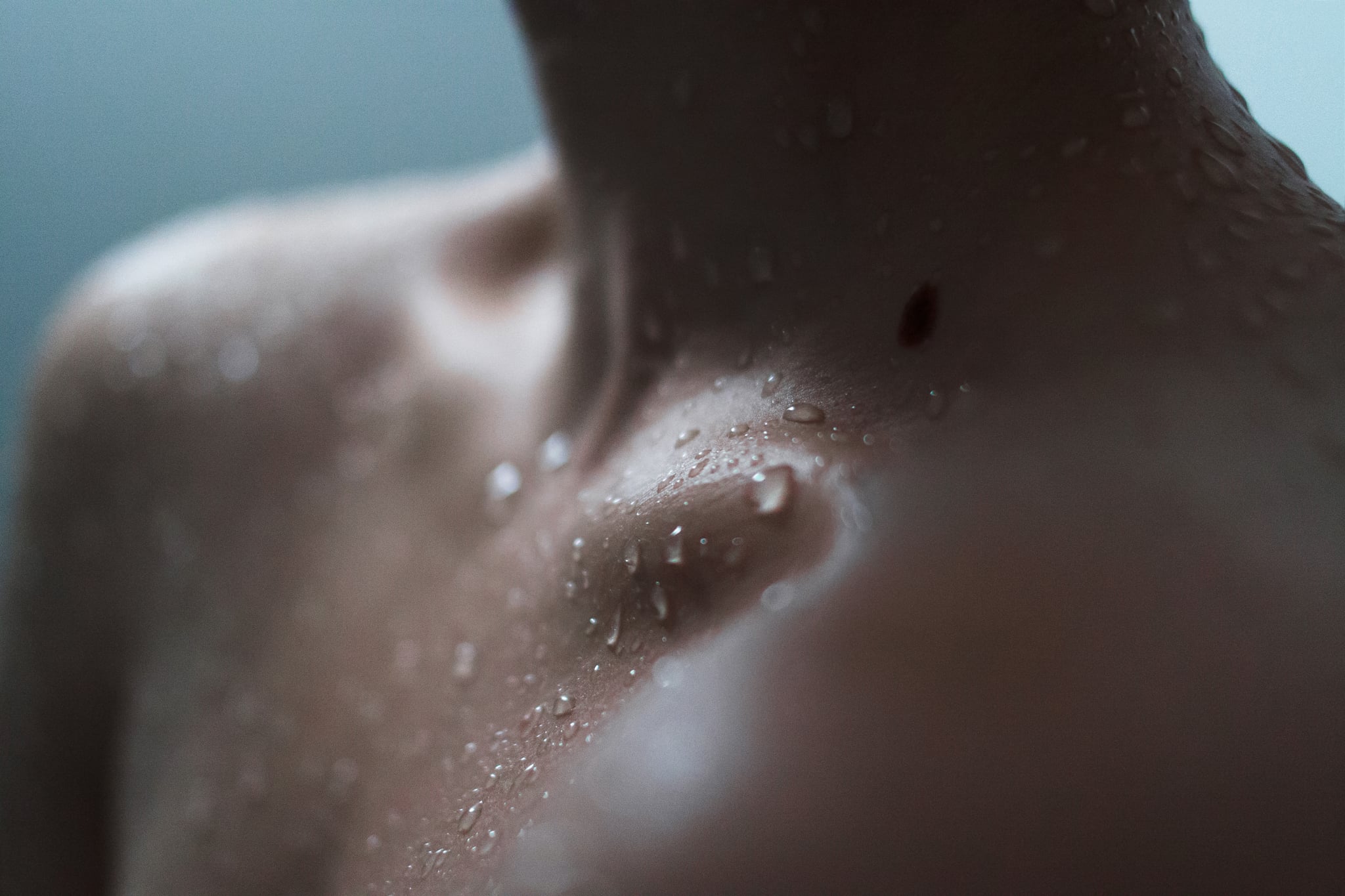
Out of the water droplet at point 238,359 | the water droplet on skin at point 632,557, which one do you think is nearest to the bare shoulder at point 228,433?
the water droplet at point 238,359

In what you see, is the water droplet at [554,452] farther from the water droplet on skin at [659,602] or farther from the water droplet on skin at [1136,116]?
the water droplet on skin at [1136,116]

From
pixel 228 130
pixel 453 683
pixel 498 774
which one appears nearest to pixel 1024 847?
pixel 498 774

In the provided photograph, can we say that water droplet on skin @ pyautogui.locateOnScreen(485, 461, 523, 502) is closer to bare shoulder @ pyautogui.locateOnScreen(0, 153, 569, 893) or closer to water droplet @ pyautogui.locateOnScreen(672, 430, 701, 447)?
bare shoulder @ pyautogui.locateOnScreen(0, 153, 569, 893)

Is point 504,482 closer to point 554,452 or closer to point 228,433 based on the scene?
point 554,452

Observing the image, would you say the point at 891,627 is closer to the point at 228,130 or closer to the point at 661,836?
the point at 661,836

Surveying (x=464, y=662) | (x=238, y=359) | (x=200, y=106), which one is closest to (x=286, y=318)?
(x=238, y=359)

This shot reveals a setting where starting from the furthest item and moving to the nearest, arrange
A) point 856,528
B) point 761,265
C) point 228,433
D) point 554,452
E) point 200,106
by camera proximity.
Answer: point 200,106
point 228,433
point 554,452
point 761,265
point 856,528

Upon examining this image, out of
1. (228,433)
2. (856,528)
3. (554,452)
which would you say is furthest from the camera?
(228,433)
